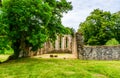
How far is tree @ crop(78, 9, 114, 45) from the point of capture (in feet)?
211

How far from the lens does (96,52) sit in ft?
104

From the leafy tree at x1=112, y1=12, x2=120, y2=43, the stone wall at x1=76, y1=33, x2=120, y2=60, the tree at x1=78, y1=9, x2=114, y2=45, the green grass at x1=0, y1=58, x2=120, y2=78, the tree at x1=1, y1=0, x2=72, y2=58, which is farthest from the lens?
the leafy tree at x1=112, y1=12, x2=120, y2=43

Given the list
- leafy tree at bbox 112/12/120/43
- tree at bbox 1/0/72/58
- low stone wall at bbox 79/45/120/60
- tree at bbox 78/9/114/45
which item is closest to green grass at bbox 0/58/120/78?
tree at bbox 1/0/72/58

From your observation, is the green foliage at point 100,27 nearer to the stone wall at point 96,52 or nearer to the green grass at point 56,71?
the stone wall at point 96,52

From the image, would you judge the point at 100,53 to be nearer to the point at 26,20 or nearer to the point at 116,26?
the point at 26,20

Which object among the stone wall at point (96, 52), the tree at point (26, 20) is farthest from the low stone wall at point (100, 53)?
the tree at point (26, 20)

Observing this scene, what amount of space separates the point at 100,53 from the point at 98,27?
115 ft

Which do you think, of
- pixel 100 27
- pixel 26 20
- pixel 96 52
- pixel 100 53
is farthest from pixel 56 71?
pixel 100 27

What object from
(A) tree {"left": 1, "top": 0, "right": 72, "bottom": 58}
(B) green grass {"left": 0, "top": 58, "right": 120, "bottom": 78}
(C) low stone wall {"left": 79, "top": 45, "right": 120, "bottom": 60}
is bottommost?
(B) green grass {"left": 0, "top": 58, "right": 120, "bottom": 78}

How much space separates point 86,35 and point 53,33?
38.7 metres

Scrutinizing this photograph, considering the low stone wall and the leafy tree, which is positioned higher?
the leafy tree

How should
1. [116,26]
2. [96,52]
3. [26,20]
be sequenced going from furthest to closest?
[116,26] → [96,52] → [26,20]

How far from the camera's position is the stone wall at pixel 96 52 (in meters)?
31.7

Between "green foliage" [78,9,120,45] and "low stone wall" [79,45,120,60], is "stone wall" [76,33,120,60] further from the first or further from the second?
"green foliage" [78,9,120,45]
